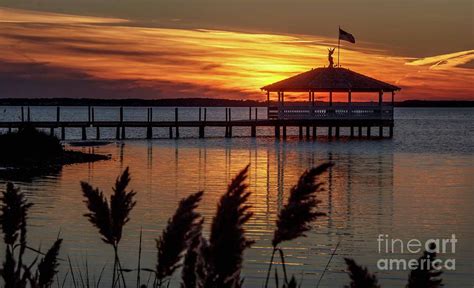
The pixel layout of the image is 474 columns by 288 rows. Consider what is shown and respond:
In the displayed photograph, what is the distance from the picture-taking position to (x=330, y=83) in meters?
62.2

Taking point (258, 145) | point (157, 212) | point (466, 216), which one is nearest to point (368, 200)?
point (466, 216)

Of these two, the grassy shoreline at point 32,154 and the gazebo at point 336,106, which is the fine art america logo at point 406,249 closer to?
the grassy shoreline at point 32,154

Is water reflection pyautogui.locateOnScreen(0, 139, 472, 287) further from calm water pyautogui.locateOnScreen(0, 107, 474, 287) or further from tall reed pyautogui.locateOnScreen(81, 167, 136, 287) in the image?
tall reed pyautogui.locateOnScreen(81, 167, 136, 287)

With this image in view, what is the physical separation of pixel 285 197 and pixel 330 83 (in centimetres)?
3669

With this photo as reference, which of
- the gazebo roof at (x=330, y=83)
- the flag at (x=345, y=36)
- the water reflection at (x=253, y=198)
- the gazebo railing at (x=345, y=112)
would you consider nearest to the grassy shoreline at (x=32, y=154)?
the water reflection at (x=253, y=198)

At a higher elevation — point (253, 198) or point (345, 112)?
point (345, 112)

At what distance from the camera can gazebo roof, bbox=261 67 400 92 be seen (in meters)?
62.1

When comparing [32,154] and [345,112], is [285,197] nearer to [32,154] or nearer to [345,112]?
[32,154]

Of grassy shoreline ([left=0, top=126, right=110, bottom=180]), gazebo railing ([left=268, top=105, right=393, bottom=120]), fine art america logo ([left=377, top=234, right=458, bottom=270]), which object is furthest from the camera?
gazebo railing ([left=268, top=105, right=393, bottom=120])

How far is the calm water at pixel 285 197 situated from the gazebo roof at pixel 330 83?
8489 mm

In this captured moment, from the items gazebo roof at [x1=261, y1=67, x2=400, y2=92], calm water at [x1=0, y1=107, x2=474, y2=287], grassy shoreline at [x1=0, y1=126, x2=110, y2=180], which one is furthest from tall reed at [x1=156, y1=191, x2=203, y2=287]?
gazebo roof at [x1=261, y1=67, x2=400, y2=92]

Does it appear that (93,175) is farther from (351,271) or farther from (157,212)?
(351,271)

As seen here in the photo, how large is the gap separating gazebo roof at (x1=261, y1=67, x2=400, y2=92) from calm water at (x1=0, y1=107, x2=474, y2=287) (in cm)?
849

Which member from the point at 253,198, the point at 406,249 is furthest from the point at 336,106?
the point at 406,249
